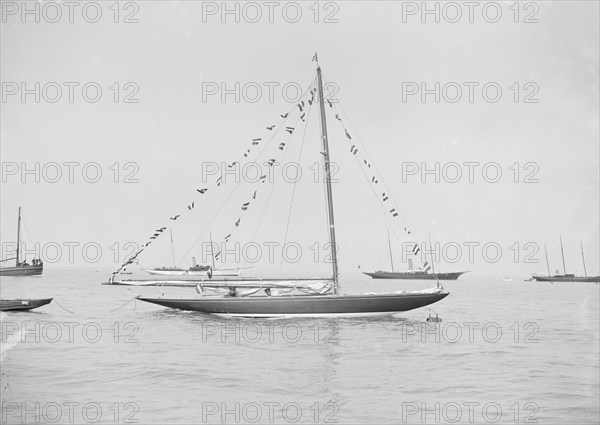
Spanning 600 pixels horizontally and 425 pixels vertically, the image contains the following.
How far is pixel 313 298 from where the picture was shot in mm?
33188

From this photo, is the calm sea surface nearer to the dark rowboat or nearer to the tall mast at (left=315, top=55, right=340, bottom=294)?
the dark rowboat

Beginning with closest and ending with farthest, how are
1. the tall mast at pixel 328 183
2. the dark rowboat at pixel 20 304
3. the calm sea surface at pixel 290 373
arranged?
1. the calm sea surface at pixel 290 373
2. the tall mast at pixel 328 183
3. the dark rowboat at pixel 20 304

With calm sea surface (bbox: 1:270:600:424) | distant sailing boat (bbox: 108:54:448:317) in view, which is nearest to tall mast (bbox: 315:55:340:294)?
distant sailing boat (bbox: 108:54:448:317)

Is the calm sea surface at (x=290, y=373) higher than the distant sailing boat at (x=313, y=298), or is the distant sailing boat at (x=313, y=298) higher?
the distant sailing boat at (x=313, y=298)

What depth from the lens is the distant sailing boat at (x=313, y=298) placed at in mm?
33375

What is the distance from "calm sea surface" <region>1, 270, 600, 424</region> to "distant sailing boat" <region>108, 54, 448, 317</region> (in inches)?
42.4

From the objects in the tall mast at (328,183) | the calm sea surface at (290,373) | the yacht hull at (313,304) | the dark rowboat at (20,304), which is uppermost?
the tall mast at (328,183)

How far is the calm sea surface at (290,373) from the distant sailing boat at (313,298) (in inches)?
42.4

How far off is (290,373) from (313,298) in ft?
43.9

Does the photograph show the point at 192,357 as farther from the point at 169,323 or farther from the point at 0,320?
the point at 0,320

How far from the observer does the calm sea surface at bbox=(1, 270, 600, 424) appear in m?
14.6

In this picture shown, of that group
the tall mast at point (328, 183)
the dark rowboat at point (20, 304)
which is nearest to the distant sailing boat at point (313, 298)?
the tall mast at point (328, 183)

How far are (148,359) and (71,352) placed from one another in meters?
3.97

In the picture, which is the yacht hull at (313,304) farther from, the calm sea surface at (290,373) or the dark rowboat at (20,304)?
the dark rowboat at (20,304)
